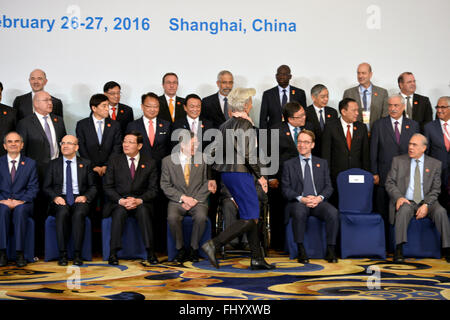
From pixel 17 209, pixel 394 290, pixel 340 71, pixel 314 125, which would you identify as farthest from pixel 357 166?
pixel 17 209

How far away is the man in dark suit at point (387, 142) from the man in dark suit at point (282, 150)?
790 millimetres

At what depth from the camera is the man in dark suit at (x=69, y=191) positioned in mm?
5961

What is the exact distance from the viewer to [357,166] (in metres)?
6.81

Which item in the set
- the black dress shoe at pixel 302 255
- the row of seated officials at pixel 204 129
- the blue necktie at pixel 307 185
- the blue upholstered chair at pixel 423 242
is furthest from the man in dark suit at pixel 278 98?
the blue upholstered chair at pixel 423 242

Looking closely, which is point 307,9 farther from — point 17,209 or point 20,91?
point 17,209

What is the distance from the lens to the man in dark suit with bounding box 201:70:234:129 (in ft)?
24.0

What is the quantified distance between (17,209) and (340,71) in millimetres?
4495

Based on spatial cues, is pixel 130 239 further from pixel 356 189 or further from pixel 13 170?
pixel 356 189

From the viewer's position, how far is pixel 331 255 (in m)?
5.96

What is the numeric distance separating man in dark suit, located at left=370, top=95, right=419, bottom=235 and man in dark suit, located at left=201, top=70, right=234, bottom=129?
1742mm

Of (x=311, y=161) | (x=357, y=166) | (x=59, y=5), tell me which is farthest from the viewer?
(x=59, y=5)

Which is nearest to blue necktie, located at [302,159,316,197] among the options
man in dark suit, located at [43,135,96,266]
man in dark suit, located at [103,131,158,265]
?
man in dark suit, located at [103,131,158,265]

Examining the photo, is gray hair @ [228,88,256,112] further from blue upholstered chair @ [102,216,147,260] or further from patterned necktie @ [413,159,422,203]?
patterned necktie @ [413,159,422,203]

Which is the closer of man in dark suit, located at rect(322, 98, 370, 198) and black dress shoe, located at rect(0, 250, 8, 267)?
black dress shoe, located at rect(0, 250, 8, 267)
